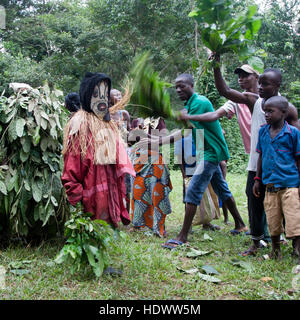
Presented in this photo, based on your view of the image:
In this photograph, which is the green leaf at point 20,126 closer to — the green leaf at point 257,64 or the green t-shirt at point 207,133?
the green t-shirt at point 207,133

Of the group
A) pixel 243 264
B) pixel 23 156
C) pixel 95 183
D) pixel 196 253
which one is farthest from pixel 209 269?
pixel 23 156

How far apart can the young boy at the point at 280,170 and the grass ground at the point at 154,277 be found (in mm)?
443

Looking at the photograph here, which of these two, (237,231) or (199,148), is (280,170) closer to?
(199,148)

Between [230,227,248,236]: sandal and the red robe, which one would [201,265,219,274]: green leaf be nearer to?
the red robe

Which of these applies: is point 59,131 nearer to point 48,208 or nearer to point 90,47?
point 48,208

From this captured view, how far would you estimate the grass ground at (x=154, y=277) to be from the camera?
289 centimetres

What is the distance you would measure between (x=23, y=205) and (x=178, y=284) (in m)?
1.74

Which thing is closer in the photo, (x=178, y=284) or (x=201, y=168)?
(x=178, y=284)

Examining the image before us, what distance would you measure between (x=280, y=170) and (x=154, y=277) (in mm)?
1592

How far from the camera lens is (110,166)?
3.29 metres

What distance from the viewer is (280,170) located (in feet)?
11.4

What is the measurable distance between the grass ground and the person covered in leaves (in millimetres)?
469

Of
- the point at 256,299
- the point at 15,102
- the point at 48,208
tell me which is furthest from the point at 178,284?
the point at 15,102

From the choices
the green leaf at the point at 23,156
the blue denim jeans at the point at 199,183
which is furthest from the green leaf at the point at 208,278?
the green leaf at the point at 23,156
